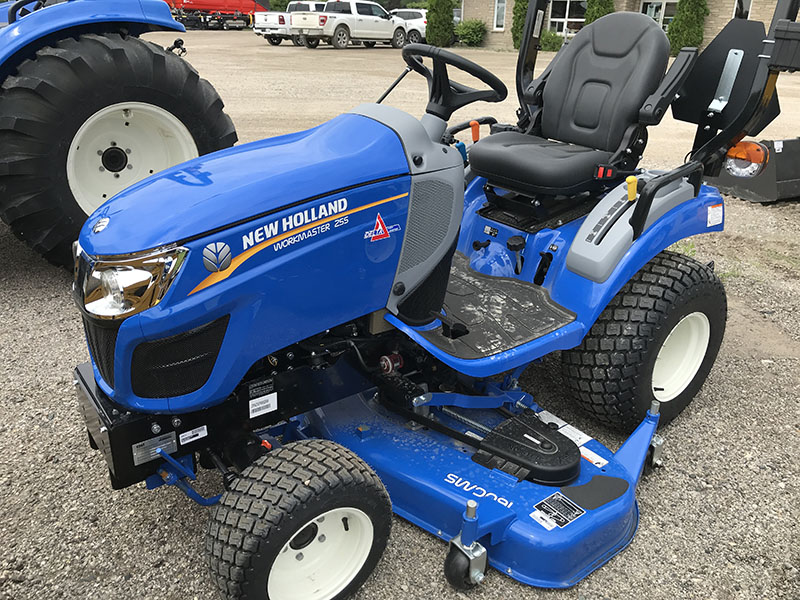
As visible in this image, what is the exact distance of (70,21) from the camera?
3834 millimetres

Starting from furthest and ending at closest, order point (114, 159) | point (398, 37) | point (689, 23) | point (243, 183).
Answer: point (398, 37) → point (689, 23) → point (114, 159) → point (243, 183)

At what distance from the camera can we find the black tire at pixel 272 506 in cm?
177

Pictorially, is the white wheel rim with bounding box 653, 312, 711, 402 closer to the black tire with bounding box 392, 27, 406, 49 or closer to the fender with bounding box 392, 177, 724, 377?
the fender with bounding box 392, 177, 724, 377

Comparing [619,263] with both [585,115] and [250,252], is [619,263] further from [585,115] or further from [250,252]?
[250,252]

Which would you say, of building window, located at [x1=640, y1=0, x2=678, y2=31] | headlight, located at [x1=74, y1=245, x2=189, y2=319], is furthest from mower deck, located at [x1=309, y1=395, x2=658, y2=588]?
building window, located at [x1=640, y1=0, x2=678, y2=31]

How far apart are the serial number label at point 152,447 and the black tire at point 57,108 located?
2.29 metres

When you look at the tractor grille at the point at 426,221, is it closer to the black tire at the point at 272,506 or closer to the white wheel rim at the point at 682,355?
the black tire at the point at 272,506

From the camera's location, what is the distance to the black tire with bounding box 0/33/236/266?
3.59 meters

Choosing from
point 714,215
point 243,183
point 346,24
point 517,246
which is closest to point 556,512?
point 517,246

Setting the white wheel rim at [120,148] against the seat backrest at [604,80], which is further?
the white wheel rim at [120,148]

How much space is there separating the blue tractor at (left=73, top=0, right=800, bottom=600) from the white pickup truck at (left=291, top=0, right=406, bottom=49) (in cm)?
1772

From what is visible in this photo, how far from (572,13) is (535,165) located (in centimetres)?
2041

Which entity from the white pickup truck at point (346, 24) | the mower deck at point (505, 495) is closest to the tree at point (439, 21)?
the white pickup truck at point (346, 24)

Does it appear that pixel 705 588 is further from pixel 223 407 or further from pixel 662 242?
pixel 223 407
